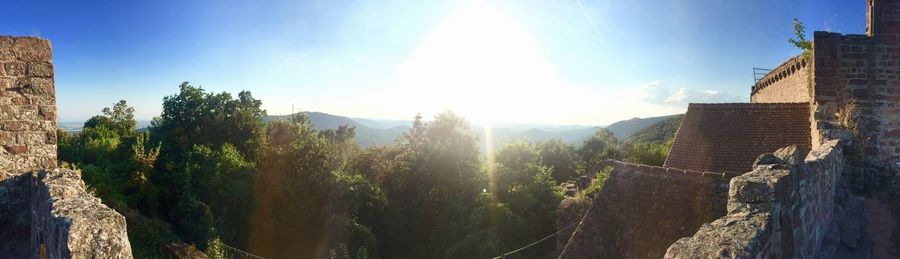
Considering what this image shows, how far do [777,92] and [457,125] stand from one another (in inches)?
477

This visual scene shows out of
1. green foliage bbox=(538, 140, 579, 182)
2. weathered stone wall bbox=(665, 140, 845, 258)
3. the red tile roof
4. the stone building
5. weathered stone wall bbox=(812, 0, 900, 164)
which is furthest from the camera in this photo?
green foliage bbox=(538, 140, 579, 182)

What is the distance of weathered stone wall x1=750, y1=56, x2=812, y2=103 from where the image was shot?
1224 centimetres

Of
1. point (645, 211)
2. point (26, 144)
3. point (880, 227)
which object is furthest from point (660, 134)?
point (26, 144)

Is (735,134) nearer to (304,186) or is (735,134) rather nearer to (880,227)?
(880,227)

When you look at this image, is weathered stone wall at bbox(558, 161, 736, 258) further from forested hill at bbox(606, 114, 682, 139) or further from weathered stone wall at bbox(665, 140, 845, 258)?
forested hill at bbox(606, 114, 682, 139)

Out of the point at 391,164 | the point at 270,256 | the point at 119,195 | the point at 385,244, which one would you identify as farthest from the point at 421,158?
the point at 119,195

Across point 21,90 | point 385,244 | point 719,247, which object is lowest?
point 385,244

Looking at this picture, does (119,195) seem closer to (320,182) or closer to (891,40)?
(320,182)

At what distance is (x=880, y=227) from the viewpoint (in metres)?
8.79

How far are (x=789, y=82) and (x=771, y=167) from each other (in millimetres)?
10003

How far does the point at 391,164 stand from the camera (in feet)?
73.9

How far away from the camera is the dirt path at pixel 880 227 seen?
324 inches

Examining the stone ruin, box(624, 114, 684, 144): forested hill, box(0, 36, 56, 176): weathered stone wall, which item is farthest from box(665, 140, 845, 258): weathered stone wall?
box(624, 114, 684, 144): forested hill

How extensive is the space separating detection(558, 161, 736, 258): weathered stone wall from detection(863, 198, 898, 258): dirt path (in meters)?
2.62
